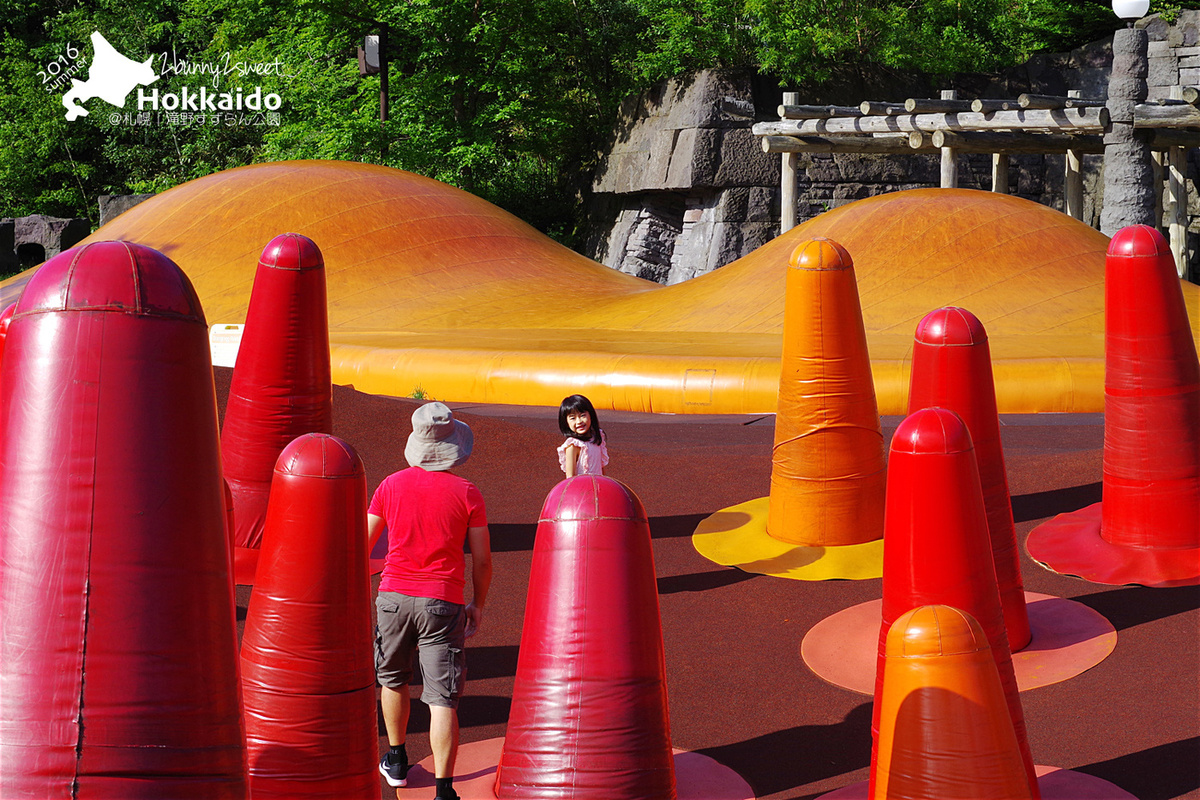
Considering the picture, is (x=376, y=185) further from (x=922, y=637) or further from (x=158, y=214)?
(x=922, y=637)

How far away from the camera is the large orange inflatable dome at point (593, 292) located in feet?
32.4

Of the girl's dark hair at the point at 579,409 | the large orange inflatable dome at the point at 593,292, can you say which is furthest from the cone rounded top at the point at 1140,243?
the large orange inflatable dome at the point at 593,292

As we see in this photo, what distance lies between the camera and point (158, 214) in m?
15.5

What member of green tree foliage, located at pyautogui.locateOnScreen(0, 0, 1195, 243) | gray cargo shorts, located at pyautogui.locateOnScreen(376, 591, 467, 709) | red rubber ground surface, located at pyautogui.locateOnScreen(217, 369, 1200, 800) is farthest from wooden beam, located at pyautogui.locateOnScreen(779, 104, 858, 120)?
gray cargo shorts, located at pyautogui.locateOnScreen(376, 591, 467, 709)

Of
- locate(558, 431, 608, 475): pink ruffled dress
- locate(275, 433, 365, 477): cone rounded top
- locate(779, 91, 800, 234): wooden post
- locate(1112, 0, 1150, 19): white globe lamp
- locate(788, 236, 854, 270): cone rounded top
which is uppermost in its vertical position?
locate(1112, 0, 1150, 19): white globe lamp

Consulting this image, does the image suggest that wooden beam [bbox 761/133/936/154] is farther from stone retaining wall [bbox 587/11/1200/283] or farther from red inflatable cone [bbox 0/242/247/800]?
red inflatable cone [bbox 0/242/247/800]

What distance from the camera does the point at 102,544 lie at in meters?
2.21

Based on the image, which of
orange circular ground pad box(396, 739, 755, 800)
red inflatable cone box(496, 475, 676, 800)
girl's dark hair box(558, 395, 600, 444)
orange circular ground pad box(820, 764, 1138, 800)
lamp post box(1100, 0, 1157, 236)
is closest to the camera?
red inflatable cone box(496, 475, 676, 800)

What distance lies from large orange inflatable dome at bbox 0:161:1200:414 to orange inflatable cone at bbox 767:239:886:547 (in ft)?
10.6

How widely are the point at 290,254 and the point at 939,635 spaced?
3894 millimetres

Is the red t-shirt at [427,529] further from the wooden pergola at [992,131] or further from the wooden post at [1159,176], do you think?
the wooden post at [1159,176]

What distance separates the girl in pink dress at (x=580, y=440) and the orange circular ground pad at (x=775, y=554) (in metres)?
0.98

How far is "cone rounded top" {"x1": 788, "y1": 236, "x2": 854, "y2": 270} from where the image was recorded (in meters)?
6.03

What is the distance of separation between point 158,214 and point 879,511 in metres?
12.3
